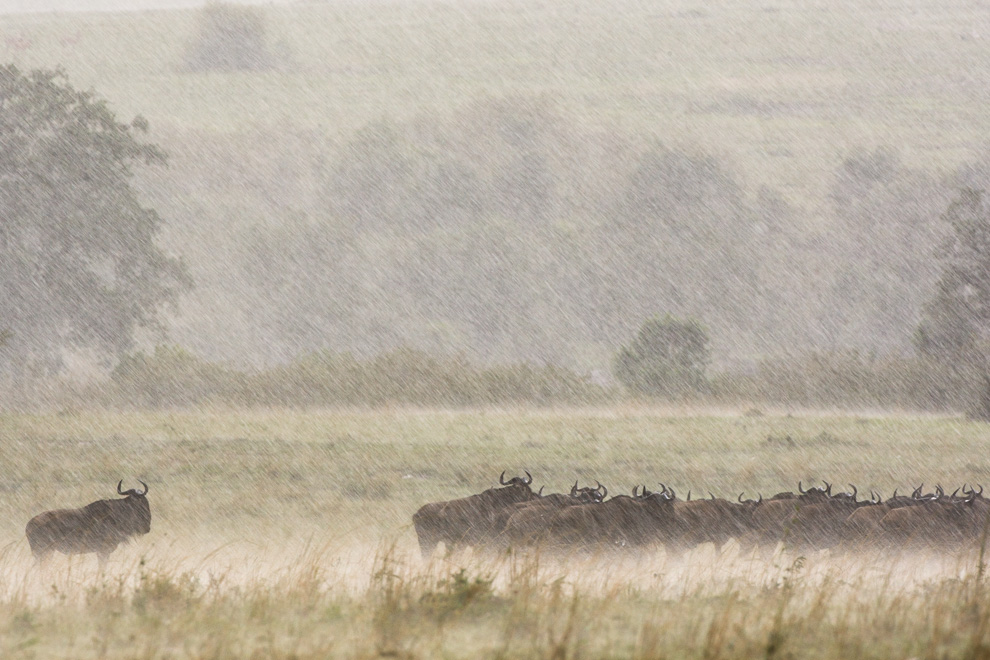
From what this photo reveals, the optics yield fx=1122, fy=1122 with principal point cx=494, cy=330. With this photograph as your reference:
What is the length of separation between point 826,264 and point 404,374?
1876 inches

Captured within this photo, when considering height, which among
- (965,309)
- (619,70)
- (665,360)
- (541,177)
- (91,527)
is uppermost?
(619,70)

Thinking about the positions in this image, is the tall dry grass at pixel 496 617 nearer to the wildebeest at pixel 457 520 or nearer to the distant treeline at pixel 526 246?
the wildebeest at pixel 457 520

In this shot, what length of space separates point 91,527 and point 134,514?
35.9 inches

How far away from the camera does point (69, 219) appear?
134ft

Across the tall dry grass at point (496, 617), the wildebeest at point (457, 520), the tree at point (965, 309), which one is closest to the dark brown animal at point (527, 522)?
the wildebeest at point (457, 520)

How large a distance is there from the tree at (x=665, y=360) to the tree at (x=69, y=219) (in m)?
16.8

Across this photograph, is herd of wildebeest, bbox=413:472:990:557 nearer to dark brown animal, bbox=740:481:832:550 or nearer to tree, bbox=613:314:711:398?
dark brown animal, bbox=740:481:832:550

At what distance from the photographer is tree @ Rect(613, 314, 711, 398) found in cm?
3688

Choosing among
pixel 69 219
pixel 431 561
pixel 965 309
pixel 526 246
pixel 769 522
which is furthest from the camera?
pixel 526 246

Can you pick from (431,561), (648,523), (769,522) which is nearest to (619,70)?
(769,522)

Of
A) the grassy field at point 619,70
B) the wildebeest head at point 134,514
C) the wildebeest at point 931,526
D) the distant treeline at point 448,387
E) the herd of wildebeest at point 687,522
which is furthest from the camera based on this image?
the grassy field at point 619,70

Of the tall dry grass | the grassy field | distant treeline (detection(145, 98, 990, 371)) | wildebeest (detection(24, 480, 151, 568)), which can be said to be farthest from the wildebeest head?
the grassy field

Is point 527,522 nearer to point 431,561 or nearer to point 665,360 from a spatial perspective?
point 431,561

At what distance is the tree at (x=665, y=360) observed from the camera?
36.9 meters
